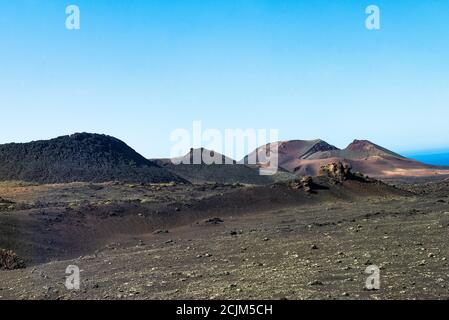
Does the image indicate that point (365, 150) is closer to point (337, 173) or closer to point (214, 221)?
point (337, 173)

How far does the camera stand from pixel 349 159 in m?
113

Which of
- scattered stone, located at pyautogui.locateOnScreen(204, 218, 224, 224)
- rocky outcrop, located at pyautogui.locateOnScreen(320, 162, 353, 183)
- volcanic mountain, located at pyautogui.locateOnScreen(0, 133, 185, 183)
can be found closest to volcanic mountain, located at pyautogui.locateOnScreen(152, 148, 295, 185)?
volcanic mountain, located at pyautogui.locateOnScreen(0, 133, 185, 183)

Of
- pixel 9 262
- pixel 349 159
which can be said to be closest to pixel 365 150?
pixel 349 159

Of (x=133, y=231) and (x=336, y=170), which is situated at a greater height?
(x=336, y=170)

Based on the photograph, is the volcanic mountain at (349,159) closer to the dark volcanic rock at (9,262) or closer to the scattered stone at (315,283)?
the dark volcanic rock at (9,262)

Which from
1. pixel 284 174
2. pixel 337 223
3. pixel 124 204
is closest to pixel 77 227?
pixel 124 204

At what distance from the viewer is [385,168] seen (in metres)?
103

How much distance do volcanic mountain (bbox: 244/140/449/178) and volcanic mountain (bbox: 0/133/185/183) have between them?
36855 mm

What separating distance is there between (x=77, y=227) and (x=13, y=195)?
69.8 feet

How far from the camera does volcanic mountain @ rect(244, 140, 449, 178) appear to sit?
10025 cm

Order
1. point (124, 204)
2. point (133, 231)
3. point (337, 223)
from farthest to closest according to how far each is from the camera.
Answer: point (124, 204)
point (133, 231)
point (337, 223)

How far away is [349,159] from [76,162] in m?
62.8
